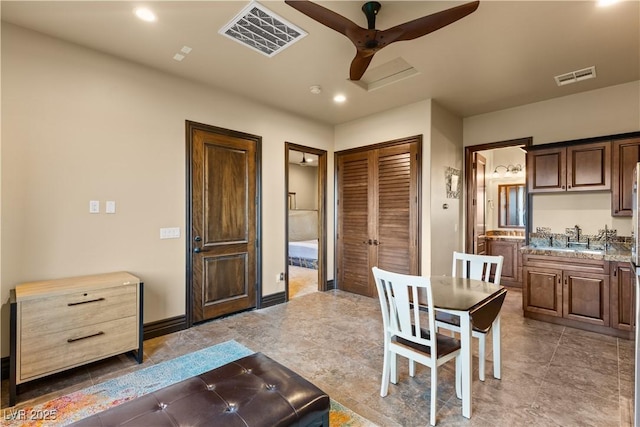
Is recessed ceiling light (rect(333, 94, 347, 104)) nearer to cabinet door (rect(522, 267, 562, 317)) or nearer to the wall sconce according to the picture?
cabinet door (rect(522, 267, 562, 317))

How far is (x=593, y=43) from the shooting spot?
266 cm

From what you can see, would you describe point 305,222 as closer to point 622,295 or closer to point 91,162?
point 91,162

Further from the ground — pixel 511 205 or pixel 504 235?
pixel 511 205

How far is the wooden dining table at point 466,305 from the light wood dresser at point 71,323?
2.48 metres

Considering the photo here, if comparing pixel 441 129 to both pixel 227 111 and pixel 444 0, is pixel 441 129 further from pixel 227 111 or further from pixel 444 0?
pixel 227 111

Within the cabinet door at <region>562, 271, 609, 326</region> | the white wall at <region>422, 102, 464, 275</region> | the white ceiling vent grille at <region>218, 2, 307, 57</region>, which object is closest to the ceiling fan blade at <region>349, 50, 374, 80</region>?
the white ceiling vent grille at <region>218, 2, 307, 57</region>

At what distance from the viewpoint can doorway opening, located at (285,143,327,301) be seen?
4.89m

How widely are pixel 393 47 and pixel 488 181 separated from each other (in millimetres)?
4463

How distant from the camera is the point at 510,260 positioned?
17.5ft

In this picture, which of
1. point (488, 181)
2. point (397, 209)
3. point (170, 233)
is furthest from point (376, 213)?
point (488, 181)

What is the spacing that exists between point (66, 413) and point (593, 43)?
198 inches

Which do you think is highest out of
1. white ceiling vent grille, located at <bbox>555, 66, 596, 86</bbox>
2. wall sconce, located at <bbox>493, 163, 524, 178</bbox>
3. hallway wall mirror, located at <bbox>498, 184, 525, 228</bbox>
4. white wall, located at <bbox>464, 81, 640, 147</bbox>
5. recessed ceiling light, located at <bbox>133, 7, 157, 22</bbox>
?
recessed ceiling light, located at <bbox>133, 7, 157, 22</bbox>

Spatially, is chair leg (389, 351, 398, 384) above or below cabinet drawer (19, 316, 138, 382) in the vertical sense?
below

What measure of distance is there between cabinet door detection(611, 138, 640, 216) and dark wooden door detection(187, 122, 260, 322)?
4239 millimetres
